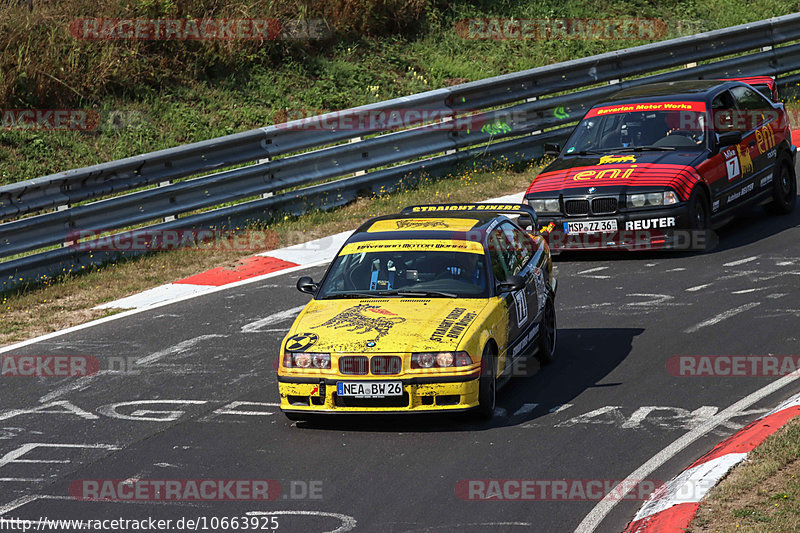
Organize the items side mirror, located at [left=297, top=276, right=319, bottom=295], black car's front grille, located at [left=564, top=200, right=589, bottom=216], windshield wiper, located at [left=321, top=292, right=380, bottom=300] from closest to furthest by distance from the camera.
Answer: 1. windshield wiper, located at [left=321, top=292, right=380, bottom=300]
2. side mirror, located at [left=297, top=276, right=319, bottom=295]
3. black car's front grille, located at [left=564, top=200, right=589, bottom=216]

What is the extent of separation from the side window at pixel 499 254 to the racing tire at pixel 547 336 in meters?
0.64

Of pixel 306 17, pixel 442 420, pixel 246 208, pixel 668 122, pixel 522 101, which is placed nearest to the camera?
pixel 442 420

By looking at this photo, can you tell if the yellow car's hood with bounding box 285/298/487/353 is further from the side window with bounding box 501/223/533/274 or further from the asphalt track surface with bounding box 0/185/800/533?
the side window with bounding box 501/223/533/274

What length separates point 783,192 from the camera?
49.9 ft

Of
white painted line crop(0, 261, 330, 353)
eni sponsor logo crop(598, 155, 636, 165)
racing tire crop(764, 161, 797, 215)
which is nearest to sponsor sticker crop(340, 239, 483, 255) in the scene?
white painted line crop(0, 261, 330, 353)

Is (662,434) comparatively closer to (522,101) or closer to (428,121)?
(428,121)

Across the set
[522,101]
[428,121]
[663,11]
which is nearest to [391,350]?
[428,121]

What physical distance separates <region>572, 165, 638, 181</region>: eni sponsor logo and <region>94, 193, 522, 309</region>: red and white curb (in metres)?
3.19

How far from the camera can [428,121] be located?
17203 mm

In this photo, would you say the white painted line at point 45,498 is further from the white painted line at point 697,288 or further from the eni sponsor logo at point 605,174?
the eni sponsor logo at point 605,174

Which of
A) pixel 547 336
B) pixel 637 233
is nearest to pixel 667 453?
pixel 547 336

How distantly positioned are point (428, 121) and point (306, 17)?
210 inches

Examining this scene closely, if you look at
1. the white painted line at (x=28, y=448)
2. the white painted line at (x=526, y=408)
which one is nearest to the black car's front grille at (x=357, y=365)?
the white painted line at (x=526, y=408)

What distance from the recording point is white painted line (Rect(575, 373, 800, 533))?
6.50 m
